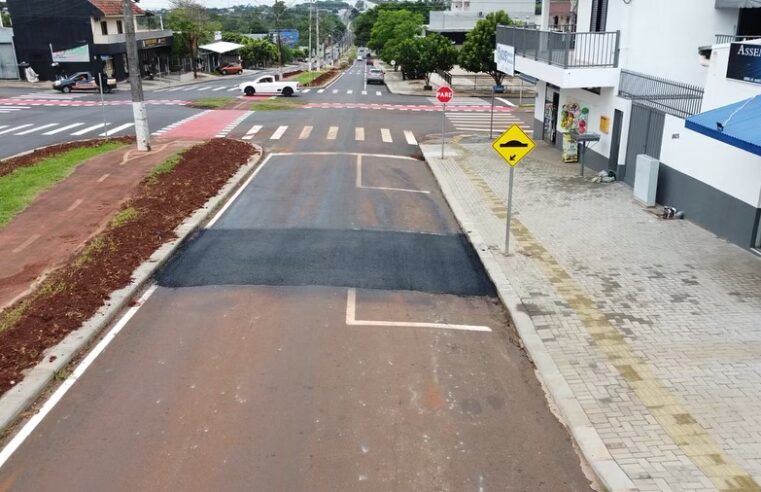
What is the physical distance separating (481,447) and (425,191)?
1223 cm

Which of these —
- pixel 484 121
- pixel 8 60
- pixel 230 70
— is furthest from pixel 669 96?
pixel 230 70

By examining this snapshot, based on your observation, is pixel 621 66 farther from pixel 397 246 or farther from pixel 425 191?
pixel 397 246

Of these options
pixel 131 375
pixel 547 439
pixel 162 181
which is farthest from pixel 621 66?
pixel 131 375

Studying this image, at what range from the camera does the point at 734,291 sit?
10.7 m

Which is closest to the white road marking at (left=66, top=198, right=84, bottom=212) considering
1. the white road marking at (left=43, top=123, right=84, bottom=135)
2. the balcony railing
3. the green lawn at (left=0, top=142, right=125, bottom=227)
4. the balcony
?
the green lawn at (left=0, top=142, right=125, bottom=227)

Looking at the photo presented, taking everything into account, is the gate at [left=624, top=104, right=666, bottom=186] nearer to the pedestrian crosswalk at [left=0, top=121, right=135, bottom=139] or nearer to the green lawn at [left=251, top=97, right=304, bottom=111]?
the pedestrian crosswalk at [left=0, top=121, right=135, bottom=139]

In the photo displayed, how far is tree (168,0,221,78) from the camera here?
239 ft

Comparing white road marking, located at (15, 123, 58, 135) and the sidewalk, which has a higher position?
white road marking, located at (15, 123, 58, 135)

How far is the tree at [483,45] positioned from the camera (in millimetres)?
46375

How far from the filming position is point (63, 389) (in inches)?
300

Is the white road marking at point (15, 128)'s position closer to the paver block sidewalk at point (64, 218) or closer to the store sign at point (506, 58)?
the paver block sidewalk at point (64, 218)

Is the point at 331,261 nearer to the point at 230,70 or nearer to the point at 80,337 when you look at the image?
the point at 80,337

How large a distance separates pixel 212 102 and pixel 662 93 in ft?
101

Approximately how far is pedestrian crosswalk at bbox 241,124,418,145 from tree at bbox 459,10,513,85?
18484 millimetres
